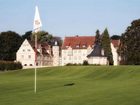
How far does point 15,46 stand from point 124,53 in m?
73.2

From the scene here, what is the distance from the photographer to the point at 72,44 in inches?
6388

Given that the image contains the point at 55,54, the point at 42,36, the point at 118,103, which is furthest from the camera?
the point at 42,36

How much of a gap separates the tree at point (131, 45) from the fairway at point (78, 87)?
30628 millimetres

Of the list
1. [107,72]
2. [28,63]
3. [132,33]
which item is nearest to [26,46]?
[28,63]

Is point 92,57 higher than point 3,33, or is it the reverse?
point 3,33

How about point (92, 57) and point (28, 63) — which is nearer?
point (92, 57)

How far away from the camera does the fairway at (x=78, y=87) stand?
61.6 feet

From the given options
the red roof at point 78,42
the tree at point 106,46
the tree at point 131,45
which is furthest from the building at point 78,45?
the tree at point 131,45

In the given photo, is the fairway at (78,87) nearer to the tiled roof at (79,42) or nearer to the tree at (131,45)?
the tree at (131,45)

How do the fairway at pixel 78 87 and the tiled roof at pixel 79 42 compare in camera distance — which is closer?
the fairway at pixel 78 87

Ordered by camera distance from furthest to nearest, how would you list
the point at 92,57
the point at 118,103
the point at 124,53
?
the point at 92,57
the point at 124,53
the point at 118,103

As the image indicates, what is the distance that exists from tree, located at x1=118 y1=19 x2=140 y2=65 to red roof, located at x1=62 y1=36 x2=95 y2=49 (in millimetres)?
51192

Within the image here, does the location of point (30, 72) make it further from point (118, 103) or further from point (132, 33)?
point (118, 103)

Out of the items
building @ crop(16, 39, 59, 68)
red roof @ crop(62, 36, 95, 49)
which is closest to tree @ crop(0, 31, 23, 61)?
building @ crop(16, 39, 59, 68)
